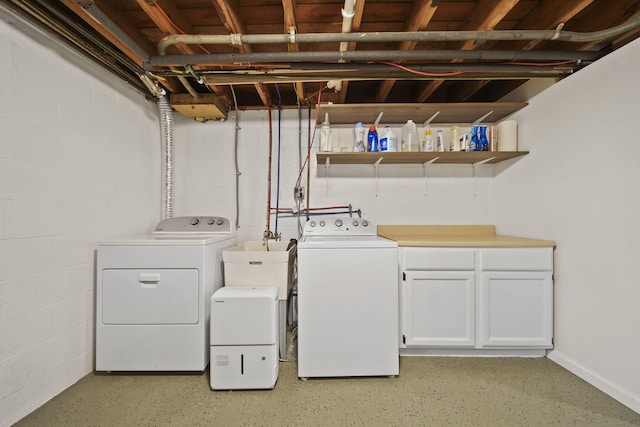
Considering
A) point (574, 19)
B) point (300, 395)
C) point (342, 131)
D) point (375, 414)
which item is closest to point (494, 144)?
point (574, 19)

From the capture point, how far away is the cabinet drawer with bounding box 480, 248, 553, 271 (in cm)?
186

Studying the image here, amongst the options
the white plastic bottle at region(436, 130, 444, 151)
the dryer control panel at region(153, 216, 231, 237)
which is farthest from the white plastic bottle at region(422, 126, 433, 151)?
the dryer control panel at region(153, 216, 231, 237)

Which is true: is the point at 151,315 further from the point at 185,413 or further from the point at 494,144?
the point at 494,144

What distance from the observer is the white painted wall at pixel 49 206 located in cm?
130

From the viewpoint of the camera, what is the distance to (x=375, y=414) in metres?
1.39

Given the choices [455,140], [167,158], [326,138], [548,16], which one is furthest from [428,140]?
[167,158]

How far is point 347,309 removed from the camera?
1675mm

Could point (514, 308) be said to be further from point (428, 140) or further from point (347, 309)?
point (428, 140)

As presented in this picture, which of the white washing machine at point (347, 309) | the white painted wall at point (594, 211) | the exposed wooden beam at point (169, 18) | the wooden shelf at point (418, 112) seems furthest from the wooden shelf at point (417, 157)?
the exposed wooden beam at point (169, 18)

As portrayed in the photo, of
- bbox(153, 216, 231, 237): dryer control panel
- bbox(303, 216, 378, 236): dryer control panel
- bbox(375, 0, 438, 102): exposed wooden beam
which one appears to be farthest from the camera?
bbox(153, 216, 231, 237): dryer control panel

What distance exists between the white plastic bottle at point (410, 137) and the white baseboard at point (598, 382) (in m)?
1.83

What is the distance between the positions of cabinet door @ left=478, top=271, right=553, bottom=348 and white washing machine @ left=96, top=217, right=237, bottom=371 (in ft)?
6.34

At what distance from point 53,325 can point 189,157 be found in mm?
1597

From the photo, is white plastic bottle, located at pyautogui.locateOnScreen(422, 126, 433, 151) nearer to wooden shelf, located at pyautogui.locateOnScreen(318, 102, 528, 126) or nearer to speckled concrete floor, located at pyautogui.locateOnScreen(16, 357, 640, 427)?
wooden shelf, located at pyautogui.locateOnScreen(318, 102, 528, 126)
